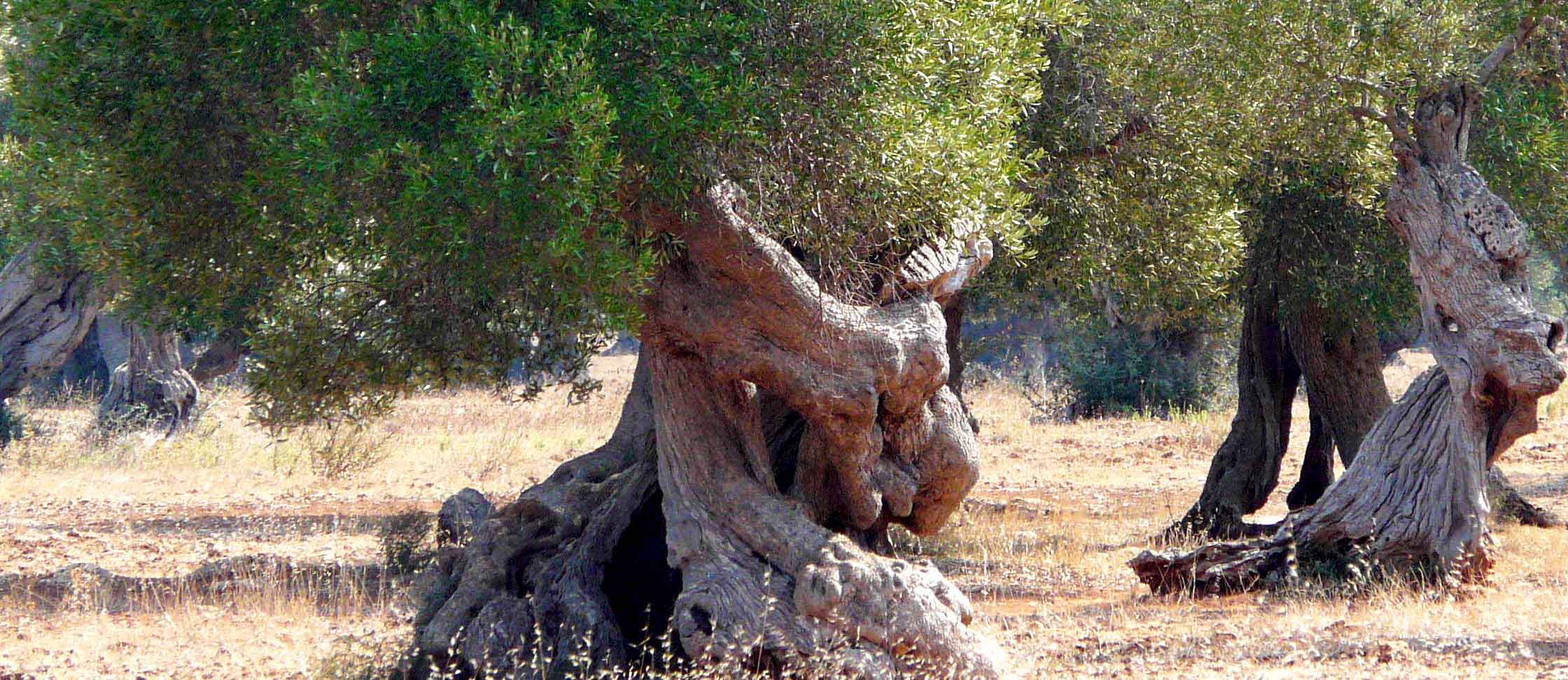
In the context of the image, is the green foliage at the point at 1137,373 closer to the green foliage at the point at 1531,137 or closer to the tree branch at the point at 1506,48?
the green foliage at the point at 1531,137

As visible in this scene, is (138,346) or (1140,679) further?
(138,346)

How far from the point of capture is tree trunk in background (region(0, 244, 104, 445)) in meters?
15.1

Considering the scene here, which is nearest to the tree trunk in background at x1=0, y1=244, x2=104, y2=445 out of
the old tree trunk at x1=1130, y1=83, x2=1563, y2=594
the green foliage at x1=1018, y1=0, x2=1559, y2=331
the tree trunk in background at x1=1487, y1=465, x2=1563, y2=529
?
the green foliage at x1=1018, y1=0, x2=1559, y2=331

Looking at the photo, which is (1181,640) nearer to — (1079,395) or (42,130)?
(42,130)

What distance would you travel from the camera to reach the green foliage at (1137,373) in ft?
82.8

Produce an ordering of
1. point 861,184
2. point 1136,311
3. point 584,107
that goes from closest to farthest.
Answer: point 584,107
point 861,184
point 1136,311

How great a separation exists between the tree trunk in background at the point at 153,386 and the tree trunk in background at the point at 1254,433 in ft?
49.4

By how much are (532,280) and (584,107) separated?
3.48ft

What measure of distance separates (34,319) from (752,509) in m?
11.7

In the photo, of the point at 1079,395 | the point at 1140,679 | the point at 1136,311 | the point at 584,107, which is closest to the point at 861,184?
the point at 584,107

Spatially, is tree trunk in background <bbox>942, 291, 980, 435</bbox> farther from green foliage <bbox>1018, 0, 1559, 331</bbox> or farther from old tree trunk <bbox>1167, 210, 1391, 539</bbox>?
old tree trunk <bbox>1167, 210, 1391, 539</bbox>

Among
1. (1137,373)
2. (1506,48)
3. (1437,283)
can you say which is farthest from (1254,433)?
(1137,373)

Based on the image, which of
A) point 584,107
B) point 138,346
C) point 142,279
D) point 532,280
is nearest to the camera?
point 584,107

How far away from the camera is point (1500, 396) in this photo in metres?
9.12
